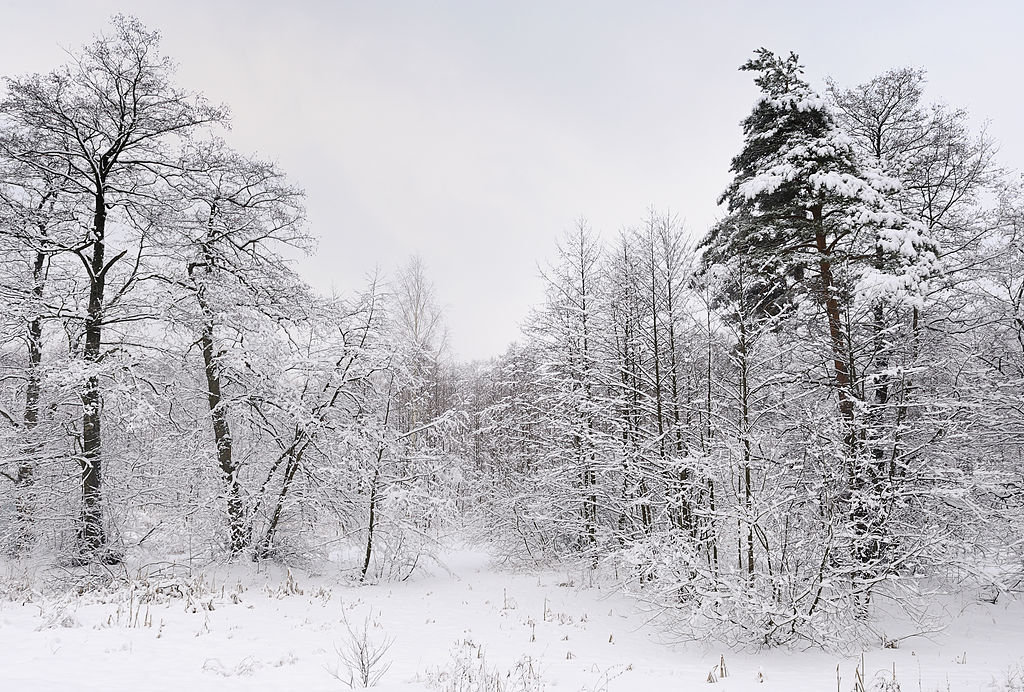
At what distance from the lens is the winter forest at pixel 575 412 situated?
8.82 meters

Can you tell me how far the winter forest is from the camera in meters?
8.82

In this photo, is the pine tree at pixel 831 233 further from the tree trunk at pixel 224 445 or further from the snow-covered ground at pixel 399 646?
the tree trunk at pixel 224 445

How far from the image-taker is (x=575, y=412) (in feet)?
51.9

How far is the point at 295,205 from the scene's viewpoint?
14.4m

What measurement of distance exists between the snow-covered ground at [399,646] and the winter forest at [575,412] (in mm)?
112

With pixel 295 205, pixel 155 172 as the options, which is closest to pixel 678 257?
pixel 295 205

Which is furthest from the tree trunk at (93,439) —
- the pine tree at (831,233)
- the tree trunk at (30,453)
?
the pine tree at (831,233)

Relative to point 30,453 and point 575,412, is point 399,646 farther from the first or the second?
point 30,453

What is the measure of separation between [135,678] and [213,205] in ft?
37.3

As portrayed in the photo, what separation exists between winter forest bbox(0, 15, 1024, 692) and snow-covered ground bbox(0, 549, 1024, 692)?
0.37 ft

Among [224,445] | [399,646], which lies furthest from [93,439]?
[399,646]

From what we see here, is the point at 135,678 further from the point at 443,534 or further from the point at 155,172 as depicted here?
the point at 155,172

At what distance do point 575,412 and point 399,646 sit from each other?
8784mm

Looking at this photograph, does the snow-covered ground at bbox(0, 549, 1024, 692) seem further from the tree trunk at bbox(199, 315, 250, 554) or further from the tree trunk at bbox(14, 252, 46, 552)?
the tree trunk at bbox(14, 252, 46, 552)
